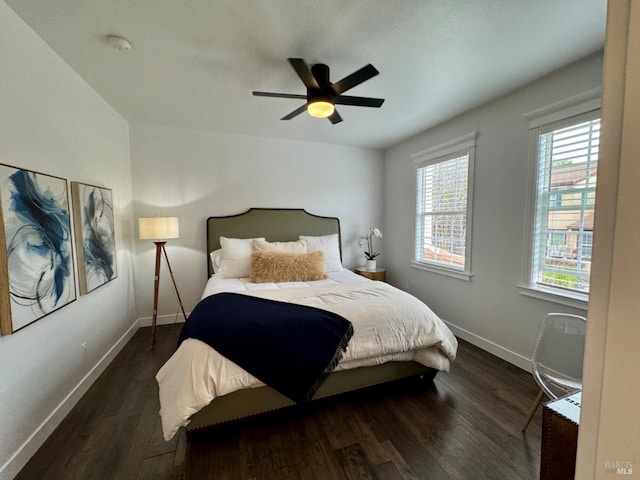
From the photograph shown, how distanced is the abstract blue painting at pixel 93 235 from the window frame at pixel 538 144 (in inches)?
150

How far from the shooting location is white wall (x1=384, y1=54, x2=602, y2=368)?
2.36 metres

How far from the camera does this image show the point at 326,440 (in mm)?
1720

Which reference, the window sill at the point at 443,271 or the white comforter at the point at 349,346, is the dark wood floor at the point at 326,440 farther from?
the window sill at the point at 443,271

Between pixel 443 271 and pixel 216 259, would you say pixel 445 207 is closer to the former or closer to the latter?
pixel 443 271

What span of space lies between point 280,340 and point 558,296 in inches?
90.3

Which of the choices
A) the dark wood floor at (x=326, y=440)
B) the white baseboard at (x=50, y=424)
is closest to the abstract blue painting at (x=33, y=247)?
the white baseboard at (x=50, y=424)

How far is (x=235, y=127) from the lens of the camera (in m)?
3.48

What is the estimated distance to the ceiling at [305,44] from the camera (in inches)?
61.8

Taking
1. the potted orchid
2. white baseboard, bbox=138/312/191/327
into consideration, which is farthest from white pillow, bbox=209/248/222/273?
the potted orchid

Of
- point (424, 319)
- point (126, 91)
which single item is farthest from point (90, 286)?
point (424, 319)

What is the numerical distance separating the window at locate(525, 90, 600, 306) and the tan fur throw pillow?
209 cm

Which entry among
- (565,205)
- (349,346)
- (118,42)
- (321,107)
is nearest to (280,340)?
(349,346)

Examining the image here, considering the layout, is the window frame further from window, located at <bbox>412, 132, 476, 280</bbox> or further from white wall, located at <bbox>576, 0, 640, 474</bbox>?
white wall, located at <bbox>576, 0, 640, 474</bbox>

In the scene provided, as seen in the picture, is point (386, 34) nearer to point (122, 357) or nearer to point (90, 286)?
point (90, 286)
